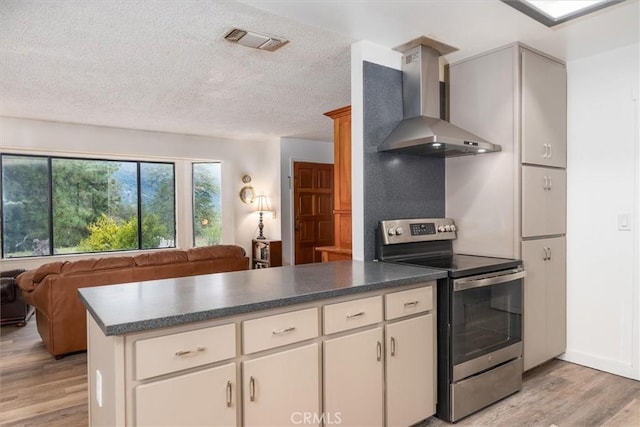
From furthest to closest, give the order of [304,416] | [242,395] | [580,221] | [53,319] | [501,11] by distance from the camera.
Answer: [53,319]
[580,221]
[501,11]
[304,416]
[242,395]

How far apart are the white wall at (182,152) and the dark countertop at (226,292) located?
440cm

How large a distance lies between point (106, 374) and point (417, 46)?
2.69 m

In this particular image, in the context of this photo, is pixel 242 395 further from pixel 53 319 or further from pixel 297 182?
pixel 297 182

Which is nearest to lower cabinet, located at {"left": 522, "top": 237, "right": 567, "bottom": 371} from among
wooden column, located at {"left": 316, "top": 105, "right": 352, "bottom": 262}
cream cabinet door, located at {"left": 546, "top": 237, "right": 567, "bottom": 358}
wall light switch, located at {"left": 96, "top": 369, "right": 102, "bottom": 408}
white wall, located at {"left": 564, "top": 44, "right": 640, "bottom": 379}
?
cream cabinet door, located at {"left": 546, "top": 237, "right": 567, "bottom": 358}

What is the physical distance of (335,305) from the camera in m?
1.90

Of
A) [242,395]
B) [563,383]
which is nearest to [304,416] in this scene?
[242,395]

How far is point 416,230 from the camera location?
290 cm

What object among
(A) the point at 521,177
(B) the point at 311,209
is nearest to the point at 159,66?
(A) the point at 521,177

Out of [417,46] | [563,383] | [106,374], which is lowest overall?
[563,383]

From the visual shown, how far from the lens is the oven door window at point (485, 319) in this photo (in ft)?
7.67

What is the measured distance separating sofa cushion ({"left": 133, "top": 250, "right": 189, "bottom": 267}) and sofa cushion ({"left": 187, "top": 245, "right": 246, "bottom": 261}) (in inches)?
3.2

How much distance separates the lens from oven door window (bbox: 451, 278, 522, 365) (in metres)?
2.34

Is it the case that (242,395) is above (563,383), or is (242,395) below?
above

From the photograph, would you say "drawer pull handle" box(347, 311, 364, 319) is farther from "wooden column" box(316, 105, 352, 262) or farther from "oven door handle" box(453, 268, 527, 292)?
"wooden column" box(316, 105, 352, 262)
